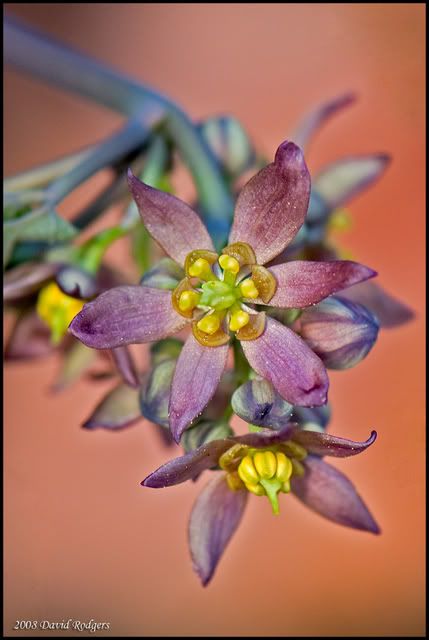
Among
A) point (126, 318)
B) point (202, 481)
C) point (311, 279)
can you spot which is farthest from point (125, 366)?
point (202, 481)

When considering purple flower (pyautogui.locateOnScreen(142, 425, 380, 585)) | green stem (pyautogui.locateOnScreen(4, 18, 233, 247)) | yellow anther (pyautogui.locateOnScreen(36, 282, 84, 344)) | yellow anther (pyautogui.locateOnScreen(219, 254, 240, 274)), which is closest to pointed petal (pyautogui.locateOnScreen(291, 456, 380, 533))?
purple flower (pyautogui.locateOnScreen(142, 425, 380, 585))

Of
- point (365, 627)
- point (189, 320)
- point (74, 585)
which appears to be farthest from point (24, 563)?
point (189, 320)

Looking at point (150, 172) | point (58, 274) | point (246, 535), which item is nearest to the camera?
point (58, 274)

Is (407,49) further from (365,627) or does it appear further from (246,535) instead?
(365,627)

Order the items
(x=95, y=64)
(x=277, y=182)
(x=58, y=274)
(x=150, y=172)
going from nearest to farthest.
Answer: (x=277, y=182) < (x=58, y=274) < (x=150, y=172) < (x=95, y=64)

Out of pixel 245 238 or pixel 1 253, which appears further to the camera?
pixel 1 253

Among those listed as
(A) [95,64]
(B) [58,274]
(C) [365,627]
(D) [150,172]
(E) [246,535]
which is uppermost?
(A) [95,64]

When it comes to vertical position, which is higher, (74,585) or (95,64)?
(95,64)

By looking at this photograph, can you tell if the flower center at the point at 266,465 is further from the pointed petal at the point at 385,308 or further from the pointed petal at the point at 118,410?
the pointed petal at the point at 385,308

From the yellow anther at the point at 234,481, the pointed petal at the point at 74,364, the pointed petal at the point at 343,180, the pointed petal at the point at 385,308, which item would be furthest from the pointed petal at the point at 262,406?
the pointed petal at the point at 343,180
